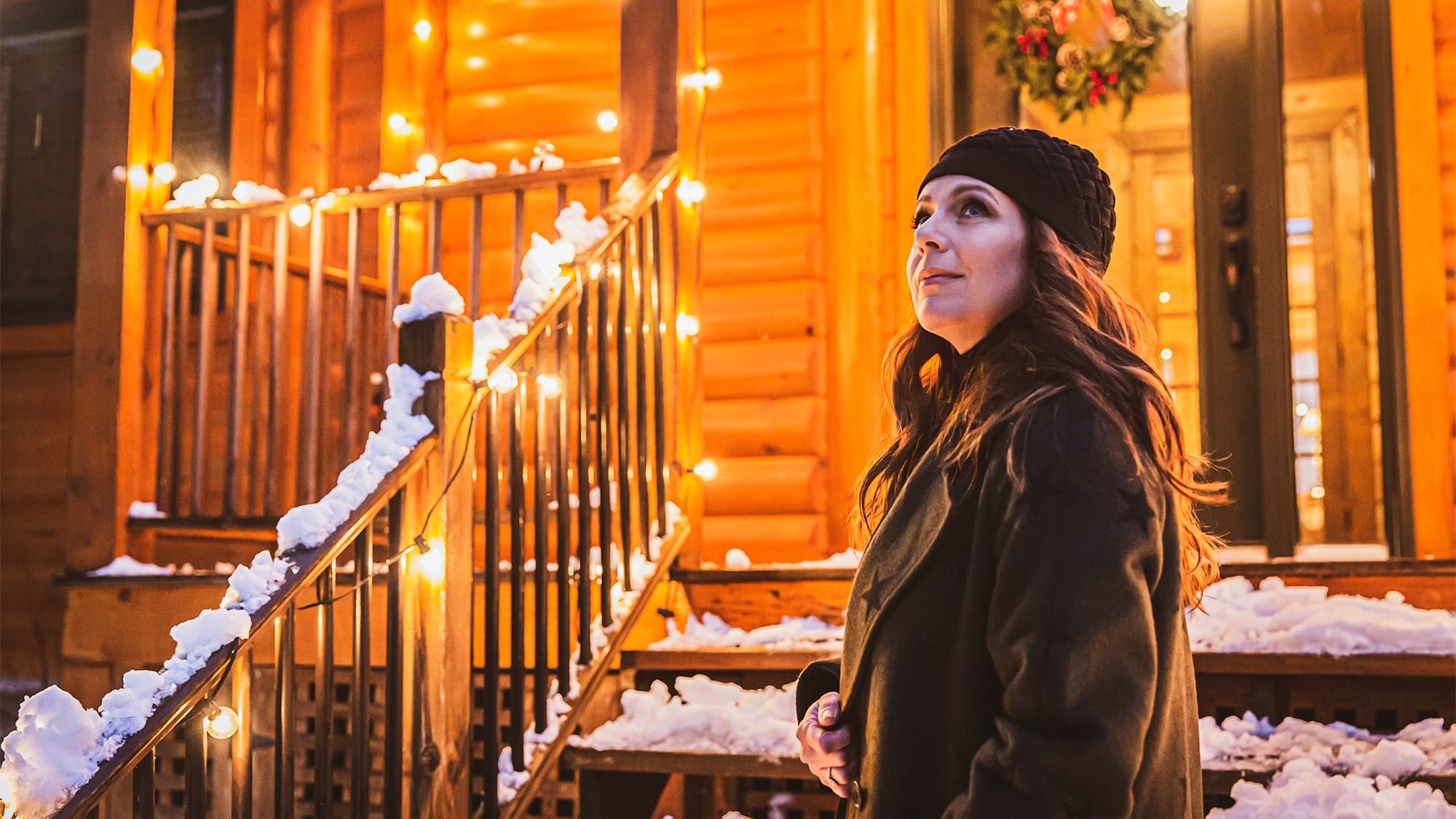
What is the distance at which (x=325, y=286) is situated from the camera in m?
5.80

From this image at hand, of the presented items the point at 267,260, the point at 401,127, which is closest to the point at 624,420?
the point at 267,260

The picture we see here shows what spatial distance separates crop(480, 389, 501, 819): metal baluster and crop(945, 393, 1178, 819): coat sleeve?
60.0 inches

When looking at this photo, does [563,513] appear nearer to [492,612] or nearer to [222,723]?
[492,612]

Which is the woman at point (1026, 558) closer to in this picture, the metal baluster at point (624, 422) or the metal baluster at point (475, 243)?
the metal baluster at point (624, 422)

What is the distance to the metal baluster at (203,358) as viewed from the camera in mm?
4055

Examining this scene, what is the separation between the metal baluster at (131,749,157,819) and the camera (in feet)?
6.31

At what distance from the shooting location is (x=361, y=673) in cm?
230

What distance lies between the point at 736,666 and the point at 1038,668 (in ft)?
6.59

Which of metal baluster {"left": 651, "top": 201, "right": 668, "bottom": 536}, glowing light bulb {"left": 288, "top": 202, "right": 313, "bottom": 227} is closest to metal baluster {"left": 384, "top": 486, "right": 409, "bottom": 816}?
metal baluster {"left": 651, "top": 201, "right": 668, "bottom": 536}

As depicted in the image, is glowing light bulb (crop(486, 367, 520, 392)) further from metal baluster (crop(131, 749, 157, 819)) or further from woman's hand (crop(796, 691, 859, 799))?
woman's hand (crop(796, 691, 859, 799))

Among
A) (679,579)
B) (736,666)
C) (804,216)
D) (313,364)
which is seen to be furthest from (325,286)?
(736,666)

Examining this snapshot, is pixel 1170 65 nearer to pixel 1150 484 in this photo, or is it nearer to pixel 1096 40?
pixel 1096 40

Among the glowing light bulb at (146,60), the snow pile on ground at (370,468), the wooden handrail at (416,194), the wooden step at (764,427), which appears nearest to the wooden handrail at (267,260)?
the wooden handrail at (416,194)

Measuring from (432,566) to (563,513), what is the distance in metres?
0.47
